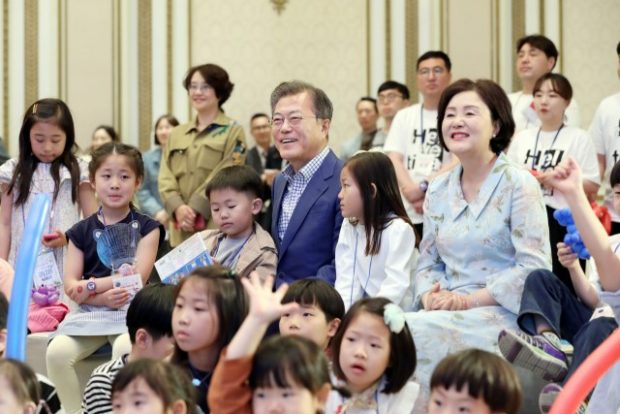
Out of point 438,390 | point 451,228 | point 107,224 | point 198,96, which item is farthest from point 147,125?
point 438,390

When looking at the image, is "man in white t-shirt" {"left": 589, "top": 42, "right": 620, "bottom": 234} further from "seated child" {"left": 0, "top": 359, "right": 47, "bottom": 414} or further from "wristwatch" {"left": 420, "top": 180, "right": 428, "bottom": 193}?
"seated child" {"left": 0, "top": 359, "right": 47, "bottom": 414}

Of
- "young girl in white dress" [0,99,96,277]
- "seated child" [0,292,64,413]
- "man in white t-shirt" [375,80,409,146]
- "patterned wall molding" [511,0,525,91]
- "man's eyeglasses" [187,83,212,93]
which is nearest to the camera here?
"seated child" [0,292,64,413]

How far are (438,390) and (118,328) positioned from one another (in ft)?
6.05

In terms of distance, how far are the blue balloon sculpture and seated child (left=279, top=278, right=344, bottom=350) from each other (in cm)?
111

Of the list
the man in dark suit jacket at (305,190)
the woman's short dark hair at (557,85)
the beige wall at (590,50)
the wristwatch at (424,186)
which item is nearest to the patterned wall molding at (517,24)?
the beige wall at (590,50)

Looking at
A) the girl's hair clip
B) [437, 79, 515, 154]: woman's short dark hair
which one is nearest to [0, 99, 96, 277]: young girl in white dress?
[437, 79, 515, 154]: woman's short dark hair

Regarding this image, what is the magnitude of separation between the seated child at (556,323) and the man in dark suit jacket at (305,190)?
2.70 feet

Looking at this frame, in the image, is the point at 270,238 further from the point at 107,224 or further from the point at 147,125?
the point at 147,125

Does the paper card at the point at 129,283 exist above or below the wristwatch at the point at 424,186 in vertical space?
below

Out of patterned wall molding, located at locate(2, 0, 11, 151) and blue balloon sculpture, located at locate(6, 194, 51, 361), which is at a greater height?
patterned wall molding, located at locate(2, 0, 11, 151)

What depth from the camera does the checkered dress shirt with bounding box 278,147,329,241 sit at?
499 centimetres

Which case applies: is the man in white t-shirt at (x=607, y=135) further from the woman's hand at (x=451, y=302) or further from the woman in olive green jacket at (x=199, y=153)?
the woman's hand at (x=451, y=302)

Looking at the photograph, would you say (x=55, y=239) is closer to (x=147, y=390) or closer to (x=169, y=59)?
(x=147, y=390)

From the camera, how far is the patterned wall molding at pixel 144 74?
8.74 meters
